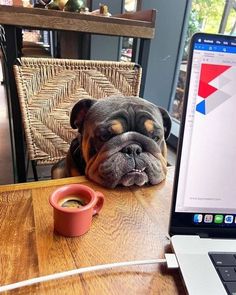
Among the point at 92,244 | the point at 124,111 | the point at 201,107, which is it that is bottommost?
the point at 92,244

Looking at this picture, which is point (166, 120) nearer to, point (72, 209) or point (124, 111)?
point (124, 111)

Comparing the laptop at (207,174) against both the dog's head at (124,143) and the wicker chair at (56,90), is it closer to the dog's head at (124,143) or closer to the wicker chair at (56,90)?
the dog's head at (124,143)

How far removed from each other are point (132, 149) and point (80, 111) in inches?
8.6

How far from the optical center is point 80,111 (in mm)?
711

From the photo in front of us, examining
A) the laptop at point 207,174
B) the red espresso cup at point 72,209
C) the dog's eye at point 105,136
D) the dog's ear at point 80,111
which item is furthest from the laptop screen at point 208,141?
the dog's ear at point 80,111

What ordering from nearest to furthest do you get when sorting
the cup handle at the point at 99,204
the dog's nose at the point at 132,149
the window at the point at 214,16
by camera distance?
1. the cup handle at the point at 99,204
2. the dog's nose at the point at 132,149
3. the window at the point at 214,16

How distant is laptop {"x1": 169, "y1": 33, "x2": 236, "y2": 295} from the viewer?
1.11ft

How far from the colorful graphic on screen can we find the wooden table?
0.75 ft

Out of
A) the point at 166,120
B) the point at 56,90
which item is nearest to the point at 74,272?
the point at 166,120

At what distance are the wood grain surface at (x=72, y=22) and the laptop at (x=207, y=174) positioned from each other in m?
0.58

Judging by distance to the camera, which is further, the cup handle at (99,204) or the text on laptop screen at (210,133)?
the cup handle at (99,204)

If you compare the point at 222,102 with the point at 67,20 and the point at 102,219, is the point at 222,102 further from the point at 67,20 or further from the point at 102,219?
the point at 67,20

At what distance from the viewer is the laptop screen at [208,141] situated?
0.34m

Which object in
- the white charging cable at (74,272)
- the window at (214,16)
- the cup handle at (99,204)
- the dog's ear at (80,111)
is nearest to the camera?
the white charging cable at (74,272)
